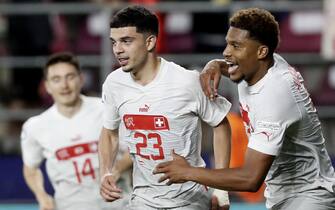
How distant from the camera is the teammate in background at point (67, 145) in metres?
7.20

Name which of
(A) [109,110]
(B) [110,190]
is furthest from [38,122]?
(B) [110,190]

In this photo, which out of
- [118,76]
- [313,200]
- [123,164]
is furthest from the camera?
[123,164]

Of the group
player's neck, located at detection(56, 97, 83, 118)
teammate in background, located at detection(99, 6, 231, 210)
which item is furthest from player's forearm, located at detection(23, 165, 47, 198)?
teammate in background, located at detection(99, 6, 231, 210)

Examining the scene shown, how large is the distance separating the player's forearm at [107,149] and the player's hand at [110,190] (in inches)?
12.3

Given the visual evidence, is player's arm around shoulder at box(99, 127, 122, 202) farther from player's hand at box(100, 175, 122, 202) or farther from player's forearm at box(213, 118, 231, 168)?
player's forearm at box(213, 118, 231, 168)

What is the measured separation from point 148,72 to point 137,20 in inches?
11.9

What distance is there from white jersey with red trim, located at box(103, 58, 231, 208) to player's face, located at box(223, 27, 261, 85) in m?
0.41

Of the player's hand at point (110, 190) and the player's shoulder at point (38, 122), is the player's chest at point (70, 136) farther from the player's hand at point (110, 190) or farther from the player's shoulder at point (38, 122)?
the player's hand at point (110, 190)

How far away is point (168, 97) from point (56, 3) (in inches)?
222

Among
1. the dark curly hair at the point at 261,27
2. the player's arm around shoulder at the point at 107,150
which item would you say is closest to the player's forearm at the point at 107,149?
the player's arm around shoulder at the point at 107,150

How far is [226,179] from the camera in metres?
5.23

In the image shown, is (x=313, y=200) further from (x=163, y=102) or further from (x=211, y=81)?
(x=163, y=102)

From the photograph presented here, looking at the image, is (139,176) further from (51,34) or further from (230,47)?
(51,34)

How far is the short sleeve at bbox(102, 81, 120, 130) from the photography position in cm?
608
